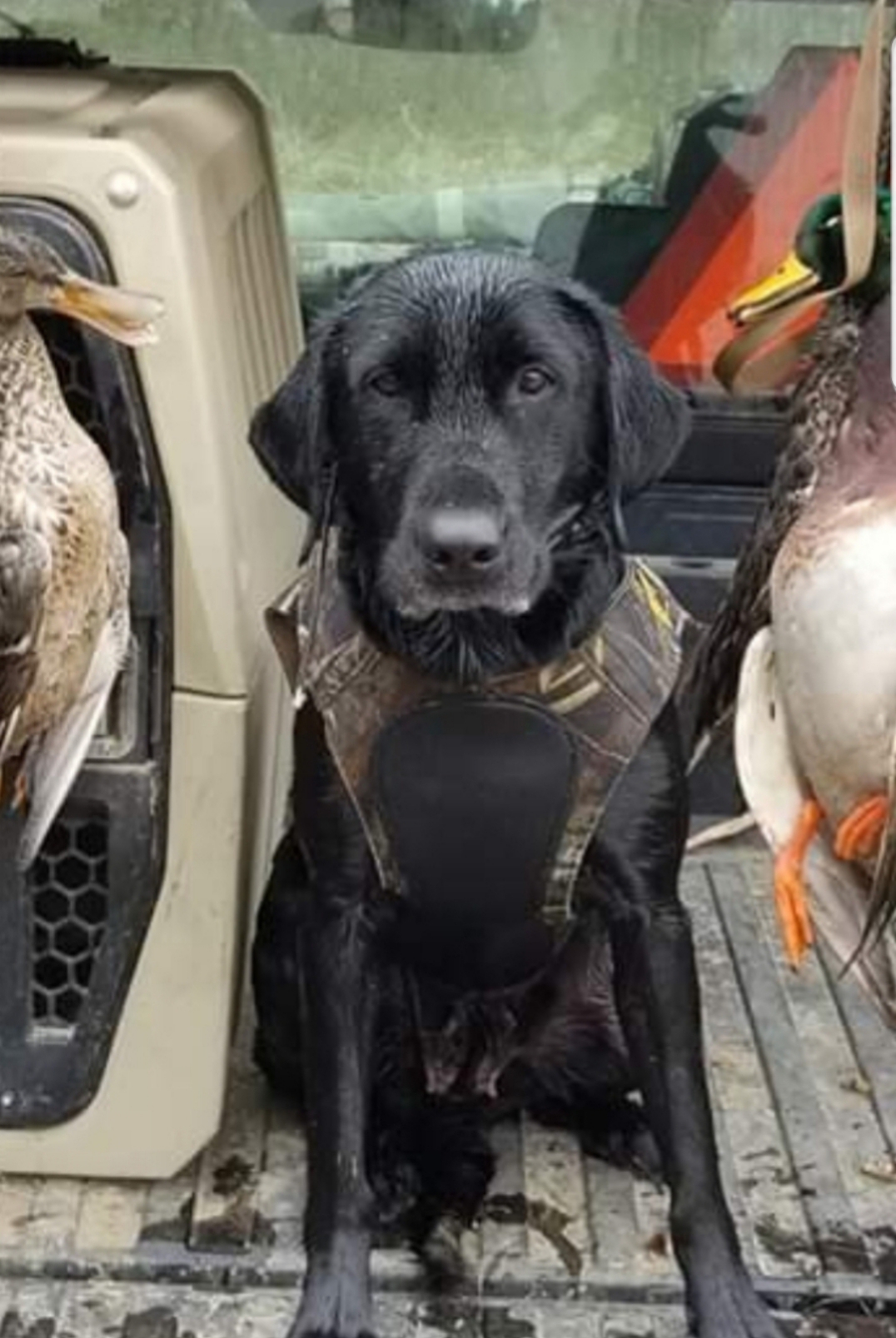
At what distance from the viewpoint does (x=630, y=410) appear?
8.34ft

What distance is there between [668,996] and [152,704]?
0.63 meters

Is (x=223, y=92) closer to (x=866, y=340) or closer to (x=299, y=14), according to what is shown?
(x=299, y=14)

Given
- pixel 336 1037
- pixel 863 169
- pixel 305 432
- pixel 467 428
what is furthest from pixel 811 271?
pixel 336 1037

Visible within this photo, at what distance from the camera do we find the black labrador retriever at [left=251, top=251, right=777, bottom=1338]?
2.46 meters

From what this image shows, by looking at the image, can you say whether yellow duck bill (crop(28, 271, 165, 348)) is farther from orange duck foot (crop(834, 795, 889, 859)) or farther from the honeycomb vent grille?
orange duck foot (crop(834, 795, 889, 859))

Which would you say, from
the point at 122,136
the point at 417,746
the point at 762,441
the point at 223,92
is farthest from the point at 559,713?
the point at 762,441

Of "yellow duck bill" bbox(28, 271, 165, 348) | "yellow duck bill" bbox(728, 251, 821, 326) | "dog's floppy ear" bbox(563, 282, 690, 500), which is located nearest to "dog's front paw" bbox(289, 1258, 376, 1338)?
"dog's floppy ear" bbox(563, 282, 690, 500)

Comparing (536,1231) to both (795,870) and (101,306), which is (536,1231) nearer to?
(795,870)

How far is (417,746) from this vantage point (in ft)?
8.52

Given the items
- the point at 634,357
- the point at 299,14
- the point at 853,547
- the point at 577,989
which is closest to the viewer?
the point at 853,547

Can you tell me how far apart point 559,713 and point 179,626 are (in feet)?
1.40

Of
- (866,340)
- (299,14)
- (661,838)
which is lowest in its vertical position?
(661,838)

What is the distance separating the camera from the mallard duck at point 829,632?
2.35m

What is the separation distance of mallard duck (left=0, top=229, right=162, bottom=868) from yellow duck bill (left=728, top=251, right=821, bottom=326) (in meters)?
0.61
